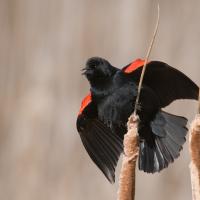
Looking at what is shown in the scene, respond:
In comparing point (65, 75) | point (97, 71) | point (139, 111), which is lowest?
point (65, 75)

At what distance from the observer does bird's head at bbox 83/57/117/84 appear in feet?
8.55

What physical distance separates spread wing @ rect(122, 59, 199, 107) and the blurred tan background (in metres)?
1.02

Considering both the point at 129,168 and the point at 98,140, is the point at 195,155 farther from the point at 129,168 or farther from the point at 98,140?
the point at 98,140

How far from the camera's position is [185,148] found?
11.8 feet

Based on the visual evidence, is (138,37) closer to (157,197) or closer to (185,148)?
(185,148)

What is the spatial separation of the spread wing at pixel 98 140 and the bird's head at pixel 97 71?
94 millimetres

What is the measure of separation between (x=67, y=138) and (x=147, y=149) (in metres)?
1.32

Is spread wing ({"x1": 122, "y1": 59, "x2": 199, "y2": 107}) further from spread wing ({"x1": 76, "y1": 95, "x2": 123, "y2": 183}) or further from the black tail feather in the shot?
spread wing ({"x1": 76, "y1": 95, "x2": 123, "y2": 183})

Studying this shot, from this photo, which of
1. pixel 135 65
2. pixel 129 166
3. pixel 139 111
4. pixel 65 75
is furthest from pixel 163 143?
pixel 65 75

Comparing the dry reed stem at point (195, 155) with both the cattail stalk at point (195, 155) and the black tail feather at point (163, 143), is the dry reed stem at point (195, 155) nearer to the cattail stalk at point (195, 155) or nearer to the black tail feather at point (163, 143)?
the cattail stalk at point (195, 155)

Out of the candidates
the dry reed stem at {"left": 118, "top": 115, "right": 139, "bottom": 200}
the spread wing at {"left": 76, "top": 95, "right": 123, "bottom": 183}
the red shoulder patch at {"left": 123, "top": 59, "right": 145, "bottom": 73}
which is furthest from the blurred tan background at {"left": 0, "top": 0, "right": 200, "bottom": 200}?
the dry reed stem at {"left": 118, "top": 115, "right": 139, "bottom": 200}

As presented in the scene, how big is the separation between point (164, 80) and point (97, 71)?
0.98 feet

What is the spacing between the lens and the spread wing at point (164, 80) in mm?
2309

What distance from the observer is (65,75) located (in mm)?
3854
